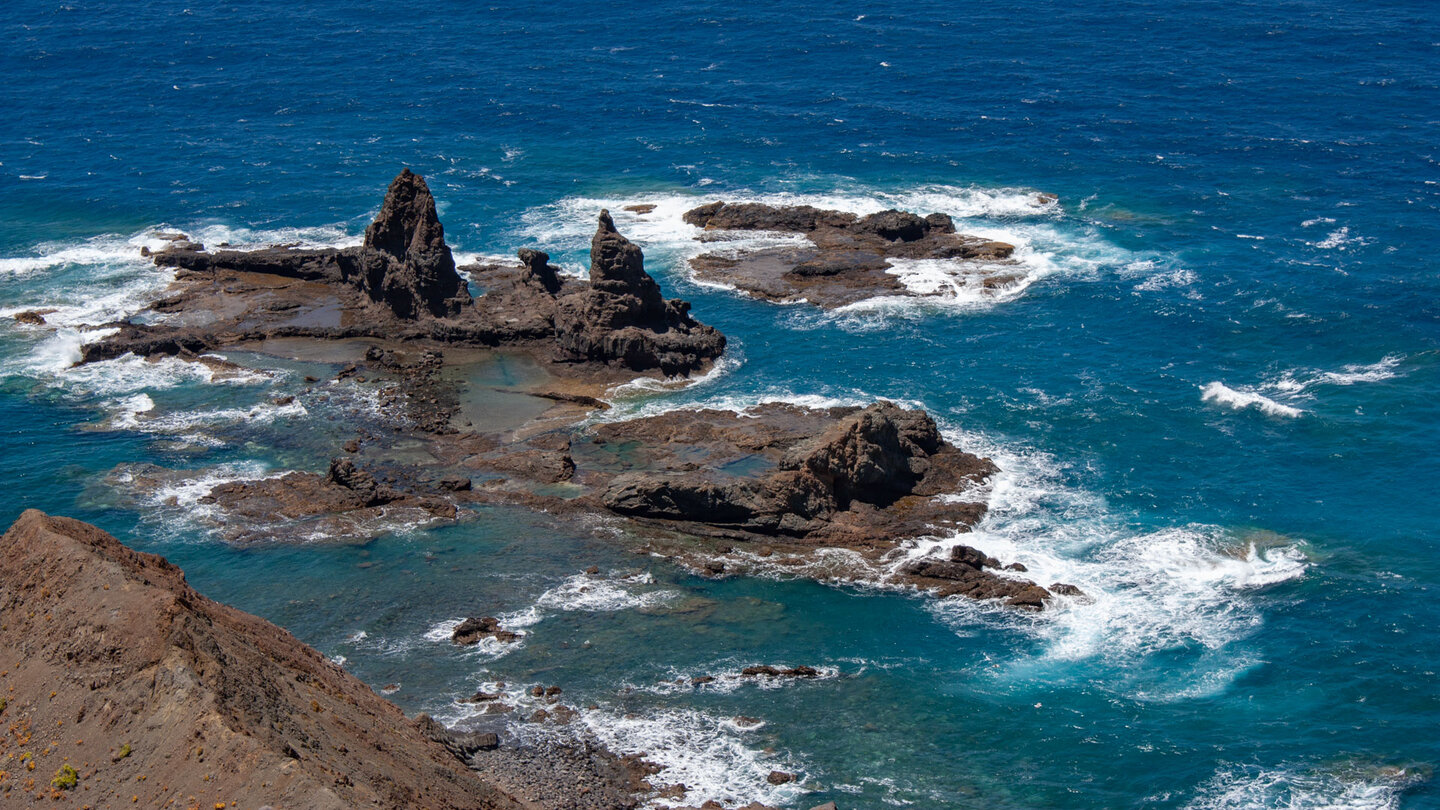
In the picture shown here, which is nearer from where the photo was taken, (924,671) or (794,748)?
(794,748)

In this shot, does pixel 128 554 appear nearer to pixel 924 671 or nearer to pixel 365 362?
pixel 924 671

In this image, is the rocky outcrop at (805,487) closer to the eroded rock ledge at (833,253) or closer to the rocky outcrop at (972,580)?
the rocky outcrop at (972,580)

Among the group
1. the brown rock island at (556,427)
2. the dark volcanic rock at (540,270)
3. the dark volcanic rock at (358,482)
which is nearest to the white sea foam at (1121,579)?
the brown rock island at (556,427)

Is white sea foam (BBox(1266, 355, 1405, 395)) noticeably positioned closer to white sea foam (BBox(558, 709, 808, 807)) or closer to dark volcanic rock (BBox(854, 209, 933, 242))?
dark volcanic rock (BBox(854, 209, 933, 242))

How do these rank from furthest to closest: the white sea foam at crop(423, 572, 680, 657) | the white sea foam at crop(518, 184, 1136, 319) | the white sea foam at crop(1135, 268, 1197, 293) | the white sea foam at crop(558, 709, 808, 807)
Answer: the white sea foam at crop(518, 184, 1136, 319)
the white sea foam at crop(1135, 268, 1197, 293)
the white sea foam at crop(423, 572, 680, 657)
the white sea foam at crop(558, 709, 808, 807)

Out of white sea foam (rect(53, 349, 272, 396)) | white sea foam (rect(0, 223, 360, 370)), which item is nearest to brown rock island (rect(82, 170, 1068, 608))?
white sea foam (rect(53, 349, 272, 396))

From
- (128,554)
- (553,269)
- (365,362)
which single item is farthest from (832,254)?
(128,554)

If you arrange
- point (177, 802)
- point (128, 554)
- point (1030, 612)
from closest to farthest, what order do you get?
1. point (177, 802)
2. point (128, 554)
3. point (1030, 612)
